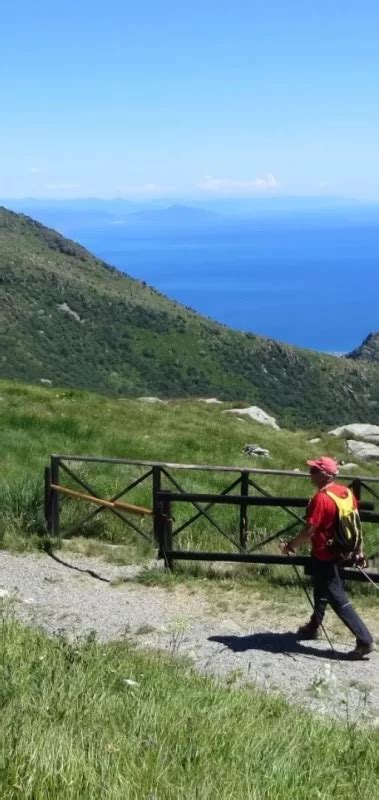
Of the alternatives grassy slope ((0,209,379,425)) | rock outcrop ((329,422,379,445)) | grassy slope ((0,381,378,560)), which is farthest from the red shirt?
grassy slope ((0,209,379,425))

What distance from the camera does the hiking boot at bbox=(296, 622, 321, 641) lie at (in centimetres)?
912

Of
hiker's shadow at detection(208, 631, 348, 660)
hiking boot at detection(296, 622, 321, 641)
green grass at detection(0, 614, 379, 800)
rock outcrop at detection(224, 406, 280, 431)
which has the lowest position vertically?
hiker's shadow at detection(208, 631, 348, 660)

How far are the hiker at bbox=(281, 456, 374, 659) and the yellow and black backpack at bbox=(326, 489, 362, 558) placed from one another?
0.04ft

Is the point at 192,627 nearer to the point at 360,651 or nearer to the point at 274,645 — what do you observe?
the point at 274,645

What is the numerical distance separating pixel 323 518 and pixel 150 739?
4.43m

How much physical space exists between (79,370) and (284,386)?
44.5m

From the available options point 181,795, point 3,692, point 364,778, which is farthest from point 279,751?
point 3,692

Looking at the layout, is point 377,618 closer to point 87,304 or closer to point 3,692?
point 3,692

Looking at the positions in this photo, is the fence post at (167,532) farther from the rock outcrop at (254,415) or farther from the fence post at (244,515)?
the rock outcrop at (254,415)

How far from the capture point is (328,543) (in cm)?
852

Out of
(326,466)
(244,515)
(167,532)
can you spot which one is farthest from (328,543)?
(244,515)

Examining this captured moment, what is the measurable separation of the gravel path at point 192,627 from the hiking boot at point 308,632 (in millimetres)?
106

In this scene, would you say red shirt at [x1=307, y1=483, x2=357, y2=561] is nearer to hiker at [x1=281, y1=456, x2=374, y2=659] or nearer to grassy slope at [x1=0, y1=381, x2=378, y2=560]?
hiker at [x1=281, y1=456, x2=374, y2=659]

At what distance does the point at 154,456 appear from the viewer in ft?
65.7
